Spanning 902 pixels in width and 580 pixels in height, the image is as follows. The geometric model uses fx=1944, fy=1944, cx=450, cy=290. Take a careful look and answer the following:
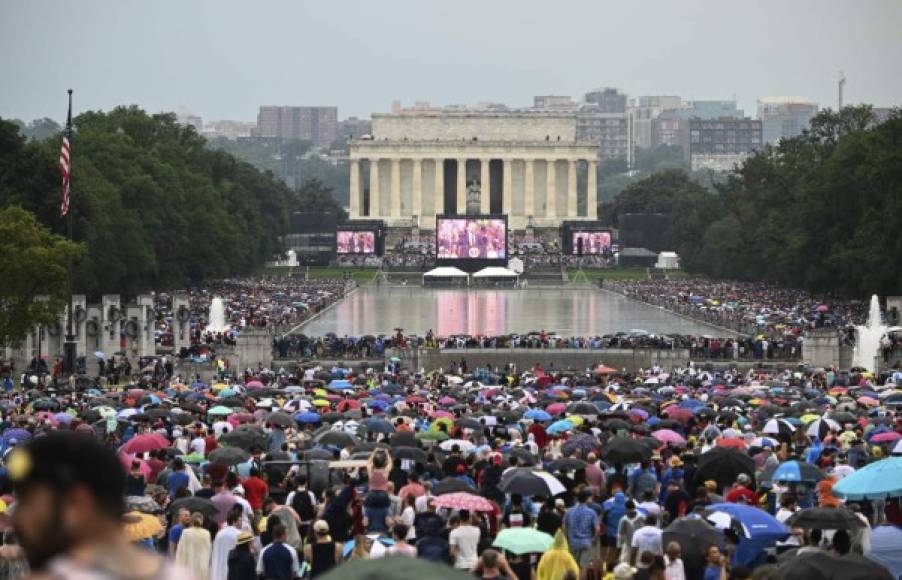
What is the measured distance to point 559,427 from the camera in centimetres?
2533

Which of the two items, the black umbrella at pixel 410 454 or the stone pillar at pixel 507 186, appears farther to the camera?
the stone pillar at pixel 507 186

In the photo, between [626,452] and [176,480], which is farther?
[626,452]

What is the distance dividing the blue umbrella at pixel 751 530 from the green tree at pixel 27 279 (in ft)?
116

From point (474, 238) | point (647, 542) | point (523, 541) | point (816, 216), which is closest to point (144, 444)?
point (523, 541)

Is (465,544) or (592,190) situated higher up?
(592,190)

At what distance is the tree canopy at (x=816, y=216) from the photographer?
8131 centimetres

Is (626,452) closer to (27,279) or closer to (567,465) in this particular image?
(567,465)

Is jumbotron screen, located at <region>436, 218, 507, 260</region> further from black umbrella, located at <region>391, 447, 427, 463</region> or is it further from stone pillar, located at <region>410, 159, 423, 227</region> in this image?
black umbrella, located at <region>391, 447, 427, 463</region>

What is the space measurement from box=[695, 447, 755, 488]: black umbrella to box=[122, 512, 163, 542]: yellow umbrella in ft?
19.8

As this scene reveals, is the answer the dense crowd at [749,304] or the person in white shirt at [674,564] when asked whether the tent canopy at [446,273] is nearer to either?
the dense crowd at [749,304]

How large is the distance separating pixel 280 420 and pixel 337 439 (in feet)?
11.1

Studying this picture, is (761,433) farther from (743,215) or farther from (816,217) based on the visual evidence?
(743,215)

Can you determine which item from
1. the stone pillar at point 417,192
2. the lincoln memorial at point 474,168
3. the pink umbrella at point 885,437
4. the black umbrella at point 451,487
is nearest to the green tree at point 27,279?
the pink umbrella at point 885,437

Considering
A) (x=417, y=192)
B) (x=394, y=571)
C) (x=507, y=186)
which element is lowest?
(x=394, y=571)
